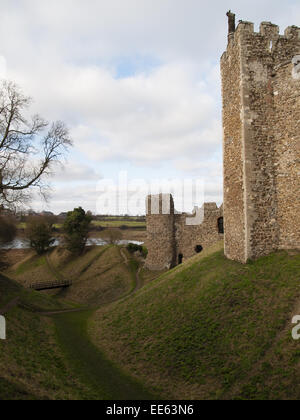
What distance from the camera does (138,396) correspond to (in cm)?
855

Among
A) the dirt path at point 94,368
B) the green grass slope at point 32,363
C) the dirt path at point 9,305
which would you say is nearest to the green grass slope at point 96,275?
the dirt path at point 9,305

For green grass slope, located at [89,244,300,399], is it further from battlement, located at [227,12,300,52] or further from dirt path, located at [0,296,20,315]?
battlement, located at [227,12,300,52]

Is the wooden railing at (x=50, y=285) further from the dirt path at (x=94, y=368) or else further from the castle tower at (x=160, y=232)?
the dirt path at (x=94, y=368)

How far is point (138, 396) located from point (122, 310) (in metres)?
7.14

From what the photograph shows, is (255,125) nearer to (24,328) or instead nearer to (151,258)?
(24,328)

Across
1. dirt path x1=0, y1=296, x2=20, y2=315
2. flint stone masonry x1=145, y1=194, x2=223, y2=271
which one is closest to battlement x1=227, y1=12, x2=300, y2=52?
dirt path x1=0, y1=296, x2=20, y2=315

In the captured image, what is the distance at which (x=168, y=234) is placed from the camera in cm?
2975

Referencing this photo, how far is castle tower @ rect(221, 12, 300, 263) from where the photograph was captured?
12.0 m

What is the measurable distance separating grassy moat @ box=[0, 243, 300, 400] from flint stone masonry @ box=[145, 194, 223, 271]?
13555 mm

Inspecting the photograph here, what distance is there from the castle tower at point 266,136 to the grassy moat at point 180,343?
122 cm

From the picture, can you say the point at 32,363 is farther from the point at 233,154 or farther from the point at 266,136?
the point at 266,136

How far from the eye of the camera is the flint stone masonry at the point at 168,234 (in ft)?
95.7

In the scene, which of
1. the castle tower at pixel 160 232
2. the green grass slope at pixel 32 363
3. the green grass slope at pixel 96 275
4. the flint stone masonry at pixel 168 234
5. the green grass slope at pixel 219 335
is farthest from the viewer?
the castle tower at pixel 160 232
